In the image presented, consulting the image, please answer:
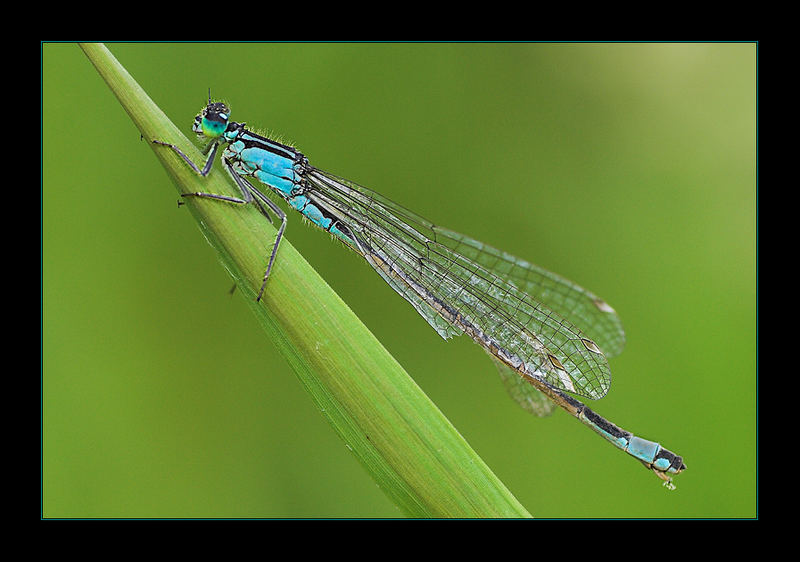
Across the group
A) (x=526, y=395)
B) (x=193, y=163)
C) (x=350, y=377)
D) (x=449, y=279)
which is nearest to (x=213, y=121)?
(x=193, y=163)

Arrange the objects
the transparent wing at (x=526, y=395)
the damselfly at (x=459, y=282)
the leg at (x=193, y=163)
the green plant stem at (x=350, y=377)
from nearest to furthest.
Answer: the green plant stem at (x=350, y=377), the leg at (x=193, y=163), the damselfly at (x=459, y=282), the transparent wing at (x=526, y=395)

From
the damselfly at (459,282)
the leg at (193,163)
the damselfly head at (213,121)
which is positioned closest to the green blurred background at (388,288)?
the damselfly at (459,282)

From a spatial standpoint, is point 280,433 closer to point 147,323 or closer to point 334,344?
point 147,323

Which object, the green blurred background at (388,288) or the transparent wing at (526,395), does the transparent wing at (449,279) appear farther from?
the green blurred background at (388,288)

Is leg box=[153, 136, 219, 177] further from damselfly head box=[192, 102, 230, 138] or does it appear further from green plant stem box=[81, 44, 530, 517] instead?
damselfly head box=[192, 102, 230, 138]

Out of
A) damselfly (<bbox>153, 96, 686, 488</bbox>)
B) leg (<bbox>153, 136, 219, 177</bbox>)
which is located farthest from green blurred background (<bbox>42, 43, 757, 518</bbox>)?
leg (<bbox>153, 136, 219, 177</bbox>)

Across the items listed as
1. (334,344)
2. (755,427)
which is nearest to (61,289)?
(334,344)
